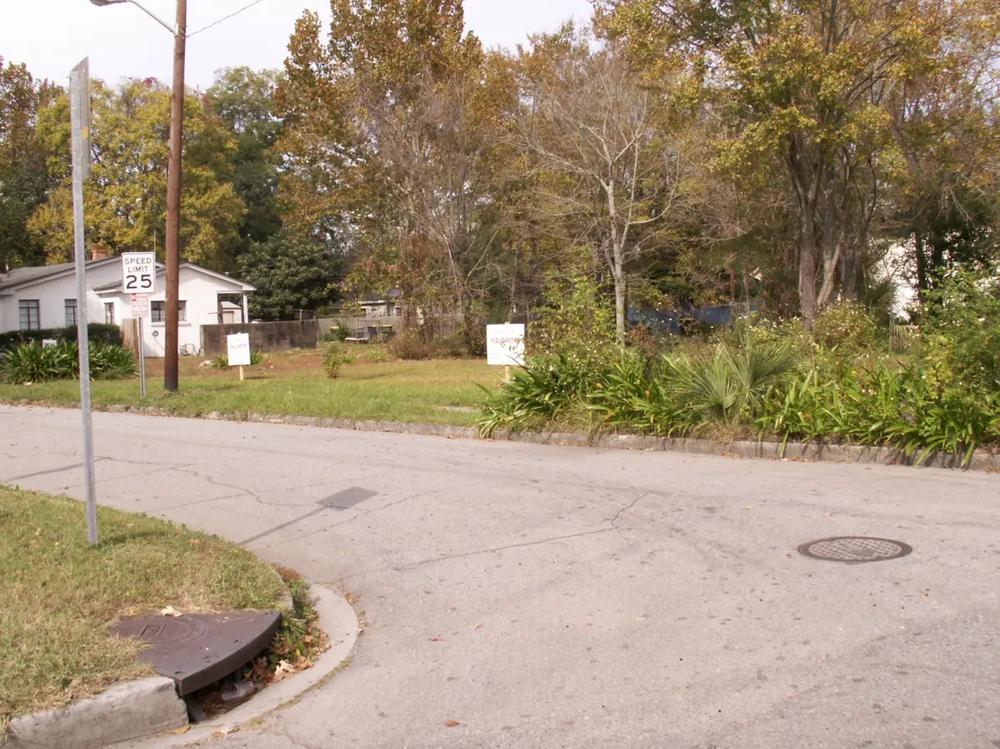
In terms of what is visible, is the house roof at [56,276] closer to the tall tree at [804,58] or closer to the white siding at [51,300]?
the white siding at [51,300]

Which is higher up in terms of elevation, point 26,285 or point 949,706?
point 26,285

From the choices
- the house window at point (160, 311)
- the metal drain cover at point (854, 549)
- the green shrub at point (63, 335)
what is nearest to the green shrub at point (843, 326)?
the metal drain cover at point (854, 549)

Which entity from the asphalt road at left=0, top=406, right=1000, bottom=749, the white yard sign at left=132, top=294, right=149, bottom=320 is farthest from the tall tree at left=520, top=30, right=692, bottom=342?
the asphalt road at left=0, top=406, right=1000, bottom=749

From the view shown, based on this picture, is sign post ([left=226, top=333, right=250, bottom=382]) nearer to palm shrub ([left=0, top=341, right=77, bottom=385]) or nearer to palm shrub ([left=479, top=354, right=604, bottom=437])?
palm shrub ([left=0, top=341, right=77, bottom=385])

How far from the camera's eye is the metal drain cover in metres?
6.38

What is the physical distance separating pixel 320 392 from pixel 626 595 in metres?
14.4

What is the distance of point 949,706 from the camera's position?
4066 mm

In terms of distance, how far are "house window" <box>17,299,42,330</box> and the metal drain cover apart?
39528mm

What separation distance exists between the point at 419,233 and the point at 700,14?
50.2 feet

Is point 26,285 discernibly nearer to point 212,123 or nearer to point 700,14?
point 212,123

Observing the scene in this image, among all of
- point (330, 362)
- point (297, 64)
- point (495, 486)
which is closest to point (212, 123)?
point (297, 64)

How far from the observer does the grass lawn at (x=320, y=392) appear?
15.9m

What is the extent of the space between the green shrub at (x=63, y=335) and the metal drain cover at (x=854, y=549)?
3239 cm

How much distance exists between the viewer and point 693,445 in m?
11.5
